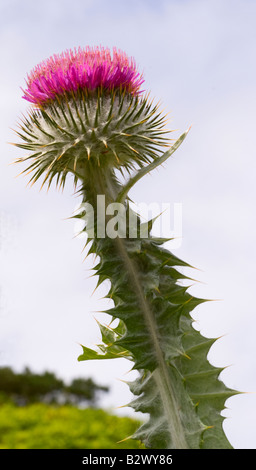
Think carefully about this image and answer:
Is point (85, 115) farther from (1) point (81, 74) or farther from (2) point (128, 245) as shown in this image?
(2) point (128, 245)

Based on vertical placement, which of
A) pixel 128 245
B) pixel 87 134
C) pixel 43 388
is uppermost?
pixel 43 388

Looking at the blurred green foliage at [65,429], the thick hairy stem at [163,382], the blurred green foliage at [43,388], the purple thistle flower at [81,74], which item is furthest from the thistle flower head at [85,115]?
the blurred green foliage at [43,388]

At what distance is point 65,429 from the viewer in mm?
11797

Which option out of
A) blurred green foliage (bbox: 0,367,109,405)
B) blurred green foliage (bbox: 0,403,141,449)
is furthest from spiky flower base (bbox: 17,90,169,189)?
blurred green foliage (bbox: 0,367,109,405)

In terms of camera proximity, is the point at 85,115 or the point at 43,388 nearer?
the point at 85,115

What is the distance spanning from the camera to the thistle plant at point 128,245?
11.8 ft

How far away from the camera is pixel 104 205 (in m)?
3.82

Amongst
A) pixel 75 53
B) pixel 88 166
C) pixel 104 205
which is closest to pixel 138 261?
pixel 104 205

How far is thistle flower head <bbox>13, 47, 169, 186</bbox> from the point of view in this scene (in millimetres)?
3779

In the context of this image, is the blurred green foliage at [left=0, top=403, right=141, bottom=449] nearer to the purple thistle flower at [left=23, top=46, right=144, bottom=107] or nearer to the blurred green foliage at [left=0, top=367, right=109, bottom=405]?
the blurred green foliage at [left=0, top=367, right=109, bottom=405]

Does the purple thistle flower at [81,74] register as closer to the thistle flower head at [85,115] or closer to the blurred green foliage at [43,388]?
the thistle flower head at [85,115]

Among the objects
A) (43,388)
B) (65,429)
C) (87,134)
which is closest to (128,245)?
(87,134)

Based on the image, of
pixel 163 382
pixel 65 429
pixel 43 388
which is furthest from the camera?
pixel 43 388

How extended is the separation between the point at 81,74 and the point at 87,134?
17.6 inches
